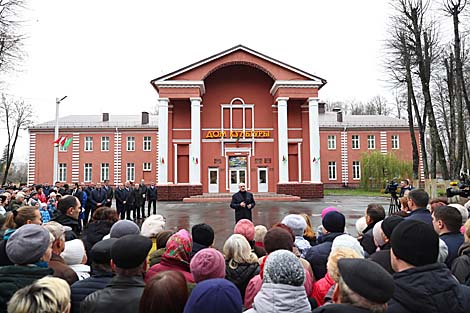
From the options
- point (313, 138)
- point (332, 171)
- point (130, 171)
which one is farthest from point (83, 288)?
point (332, 171)

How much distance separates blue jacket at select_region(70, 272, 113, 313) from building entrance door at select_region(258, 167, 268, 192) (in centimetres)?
2545

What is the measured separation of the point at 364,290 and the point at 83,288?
81.6 inches

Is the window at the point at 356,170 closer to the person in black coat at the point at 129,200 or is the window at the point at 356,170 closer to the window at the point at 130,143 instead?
the window at the point at 130,143

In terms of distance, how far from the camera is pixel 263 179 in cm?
2809

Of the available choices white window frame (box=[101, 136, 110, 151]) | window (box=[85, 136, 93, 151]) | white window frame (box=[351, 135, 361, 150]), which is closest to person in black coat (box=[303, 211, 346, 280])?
white window frame (box=[101, 136, 110, 151])

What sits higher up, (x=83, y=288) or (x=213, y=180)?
(x=213, y=180)

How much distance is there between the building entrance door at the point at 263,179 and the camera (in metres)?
27.9

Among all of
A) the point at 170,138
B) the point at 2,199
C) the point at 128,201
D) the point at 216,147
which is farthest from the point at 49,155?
the point at 2,199

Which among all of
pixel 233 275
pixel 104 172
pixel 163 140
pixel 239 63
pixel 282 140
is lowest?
pixel 233 275

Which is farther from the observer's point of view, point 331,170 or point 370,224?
point 331,170

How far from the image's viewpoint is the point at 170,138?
88.1ft

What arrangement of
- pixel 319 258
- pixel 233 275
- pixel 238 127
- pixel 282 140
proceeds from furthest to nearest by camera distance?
pixel 238 127, pixel 282 140, pixel 319 258, pixel 233 275

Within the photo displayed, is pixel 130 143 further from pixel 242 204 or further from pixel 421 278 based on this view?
pixel 421 278

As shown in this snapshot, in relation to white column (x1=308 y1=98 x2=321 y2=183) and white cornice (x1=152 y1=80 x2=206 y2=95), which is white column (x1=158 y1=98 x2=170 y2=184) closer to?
white cornice (x1=152 y1=80 x2=206 y2=95)
